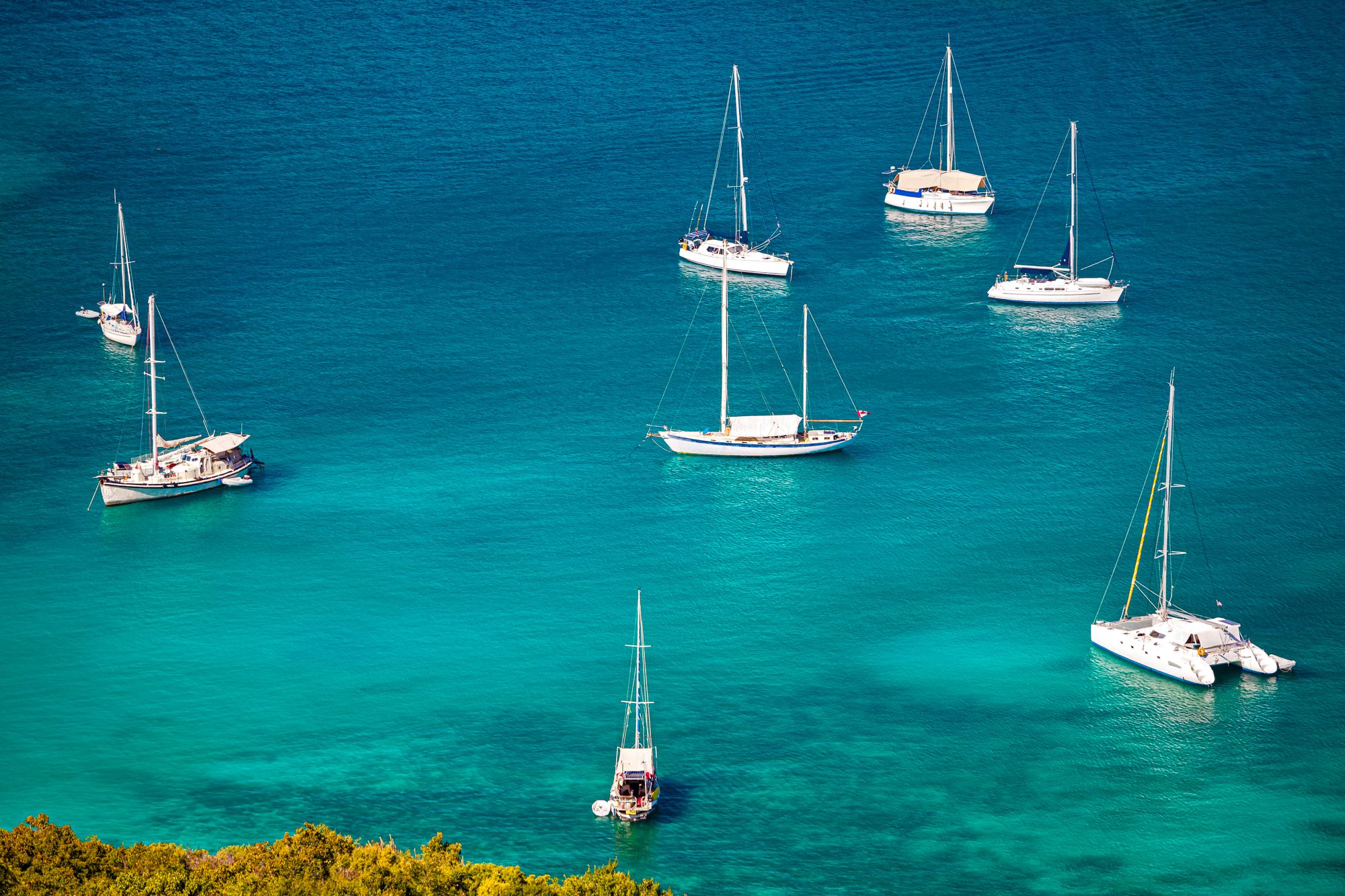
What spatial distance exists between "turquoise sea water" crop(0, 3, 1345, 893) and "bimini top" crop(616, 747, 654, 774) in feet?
9.19

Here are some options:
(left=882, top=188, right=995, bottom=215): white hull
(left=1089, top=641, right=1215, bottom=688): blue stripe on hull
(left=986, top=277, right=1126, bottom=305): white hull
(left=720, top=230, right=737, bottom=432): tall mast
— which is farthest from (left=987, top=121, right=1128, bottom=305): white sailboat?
(left=1089, top=641, right=1215, bottom=688): blue stripe on hull

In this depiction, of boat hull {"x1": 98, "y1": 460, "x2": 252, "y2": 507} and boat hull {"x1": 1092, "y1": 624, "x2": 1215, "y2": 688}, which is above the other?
boat hull {"x1": 98, "y1": 460, "x2": 252, "y2": 507}

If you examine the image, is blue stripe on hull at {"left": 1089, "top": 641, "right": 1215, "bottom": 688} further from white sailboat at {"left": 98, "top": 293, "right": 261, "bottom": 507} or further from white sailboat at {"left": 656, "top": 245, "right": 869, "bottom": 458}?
white sailboat at {"left": 98, "top": 293, "right": 261, "bottom": 507}

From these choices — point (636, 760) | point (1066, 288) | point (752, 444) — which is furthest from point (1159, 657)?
point (1066, 288)

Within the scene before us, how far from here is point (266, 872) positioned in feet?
298

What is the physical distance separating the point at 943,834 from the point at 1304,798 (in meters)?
A: 20.7

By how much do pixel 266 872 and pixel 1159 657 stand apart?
189 feet

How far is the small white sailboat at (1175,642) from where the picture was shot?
398 feet

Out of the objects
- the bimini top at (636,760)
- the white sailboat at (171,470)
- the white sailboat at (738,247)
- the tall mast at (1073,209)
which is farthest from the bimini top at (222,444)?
the tall mast at (1073,209)

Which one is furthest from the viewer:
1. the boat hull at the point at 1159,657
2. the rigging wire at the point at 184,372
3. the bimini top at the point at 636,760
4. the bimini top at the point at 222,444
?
the rigging wire at the point at 184,372

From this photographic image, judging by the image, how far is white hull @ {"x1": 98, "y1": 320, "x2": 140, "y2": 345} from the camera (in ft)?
574

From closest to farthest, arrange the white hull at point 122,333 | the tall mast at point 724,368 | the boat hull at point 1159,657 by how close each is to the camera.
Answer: the boat hull at point 1159,657, the tall mast at point 724,368, the white hull at point 122,333

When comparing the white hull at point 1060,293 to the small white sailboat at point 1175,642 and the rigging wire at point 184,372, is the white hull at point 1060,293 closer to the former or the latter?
the small white sailboat at point 1175,642

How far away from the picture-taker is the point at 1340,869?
344 feet
